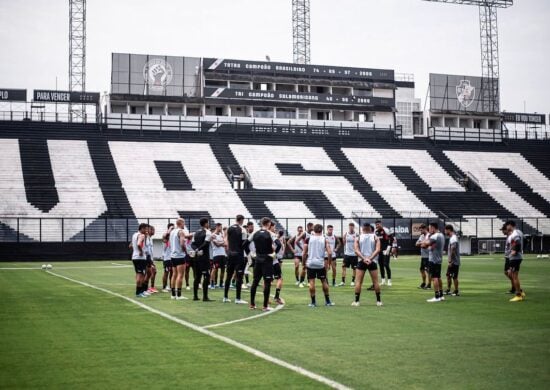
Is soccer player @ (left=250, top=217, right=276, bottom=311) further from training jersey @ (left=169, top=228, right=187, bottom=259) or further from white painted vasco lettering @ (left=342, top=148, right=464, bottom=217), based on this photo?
white painted vasco lettering @ (left=342, top=148, right=464, bottom=217)

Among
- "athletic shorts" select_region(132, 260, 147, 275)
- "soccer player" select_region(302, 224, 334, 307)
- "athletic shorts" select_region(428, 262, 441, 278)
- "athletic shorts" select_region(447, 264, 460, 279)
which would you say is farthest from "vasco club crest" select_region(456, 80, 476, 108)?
"soccer player" select_region(302, 224, 334, 307)

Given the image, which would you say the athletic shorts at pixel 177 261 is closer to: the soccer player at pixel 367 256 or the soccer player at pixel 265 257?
the soccer player at pixel 265 257

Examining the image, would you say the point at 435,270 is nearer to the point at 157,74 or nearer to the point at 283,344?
the point at 283,344

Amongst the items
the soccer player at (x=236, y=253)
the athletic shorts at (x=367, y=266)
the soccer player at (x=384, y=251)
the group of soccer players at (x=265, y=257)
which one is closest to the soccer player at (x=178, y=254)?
the group of soccer players at (x=265, y=257)

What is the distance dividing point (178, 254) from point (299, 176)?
1666 inches

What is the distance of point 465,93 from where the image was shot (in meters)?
86.0

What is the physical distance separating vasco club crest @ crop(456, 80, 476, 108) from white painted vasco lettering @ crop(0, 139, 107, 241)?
151 feet

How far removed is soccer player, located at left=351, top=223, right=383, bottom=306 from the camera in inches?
704

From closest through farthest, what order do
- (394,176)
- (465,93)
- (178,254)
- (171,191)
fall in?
(178,254) → (171,191) → (394,176) → (465,93)

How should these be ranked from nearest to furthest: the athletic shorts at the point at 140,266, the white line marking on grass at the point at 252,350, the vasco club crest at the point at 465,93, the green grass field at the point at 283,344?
the white line marking on grass at the point at 252,350, the green grass field at the point at 283,344, the athletic shorts at the point at 140,266, the vasco club crest at the point at 465,93

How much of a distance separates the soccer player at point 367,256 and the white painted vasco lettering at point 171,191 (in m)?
35.3

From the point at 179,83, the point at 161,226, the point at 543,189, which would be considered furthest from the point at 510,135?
the point at 161,226

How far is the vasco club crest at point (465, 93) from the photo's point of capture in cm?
8562

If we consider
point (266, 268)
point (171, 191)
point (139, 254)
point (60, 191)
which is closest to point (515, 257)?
point (266, 268)
